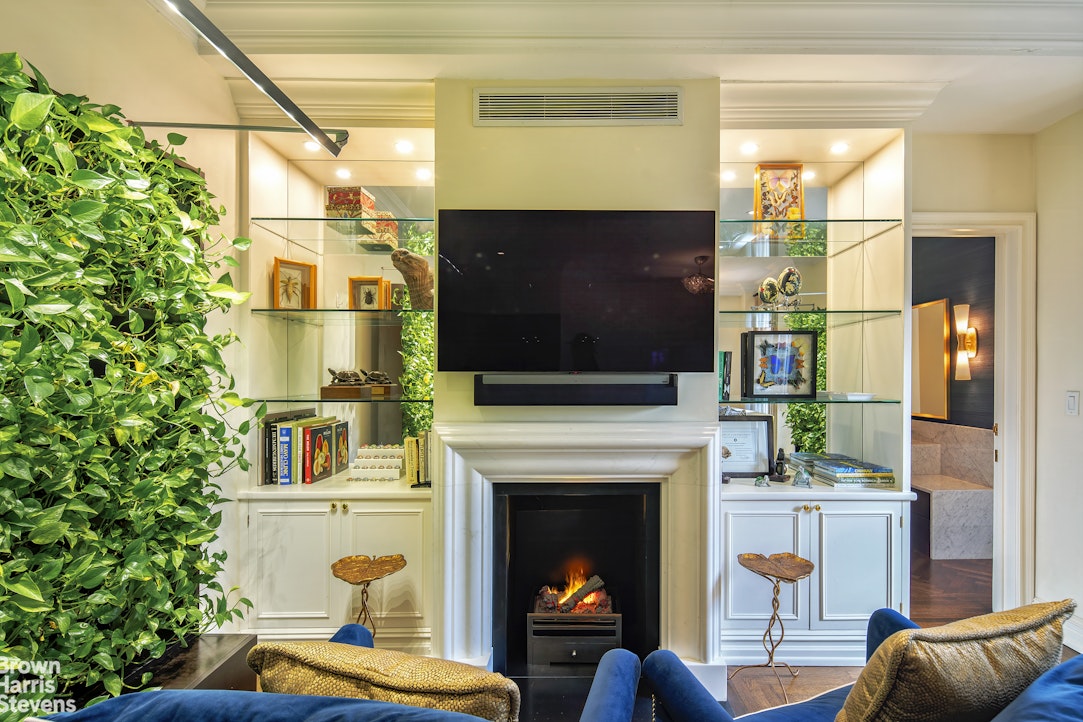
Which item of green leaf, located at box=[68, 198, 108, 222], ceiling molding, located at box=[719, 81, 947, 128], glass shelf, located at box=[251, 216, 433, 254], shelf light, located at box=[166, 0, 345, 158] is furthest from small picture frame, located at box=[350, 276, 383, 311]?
ceiling molding, located at box=[719, 81, 947, 128]

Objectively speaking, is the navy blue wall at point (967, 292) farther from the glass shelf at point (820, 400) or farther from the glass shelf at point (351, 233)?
the glass shelf at point (351, 233)

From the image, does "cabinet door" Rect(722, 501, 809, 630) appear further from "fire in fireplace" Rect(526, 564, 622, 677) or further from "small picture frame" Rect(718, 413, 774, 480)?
"fire in fireplace" Rect(526, 564, 622, 677)

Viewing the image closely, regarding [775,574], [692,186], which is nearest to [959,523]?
[775,574]

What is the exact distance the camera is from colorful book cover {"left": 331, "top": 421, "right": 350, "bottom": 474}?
274 cm

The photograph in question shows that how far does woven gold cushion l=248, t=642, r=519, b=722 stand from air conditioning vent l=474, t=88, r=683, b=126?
2.11 meters

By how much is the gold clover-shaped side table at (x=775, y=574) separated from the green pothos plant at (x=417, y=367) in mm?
1709

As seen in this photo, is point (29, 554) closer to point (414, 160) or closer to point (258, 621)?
point (258, 621)

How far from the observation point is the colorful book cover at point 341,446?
8.99 ft

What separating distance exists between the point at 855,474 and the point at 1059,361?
1343 millimetres

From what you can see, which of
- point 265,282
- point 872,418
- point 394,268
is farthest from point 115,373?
point 872,418

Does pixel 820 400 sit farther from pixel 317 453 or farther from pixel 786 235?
pixel 317 453

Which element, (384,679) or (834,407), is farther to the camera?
(834,407)

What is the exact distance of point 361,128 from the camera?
2.50 metres

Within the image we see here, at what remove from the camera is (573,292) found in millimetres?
2234
